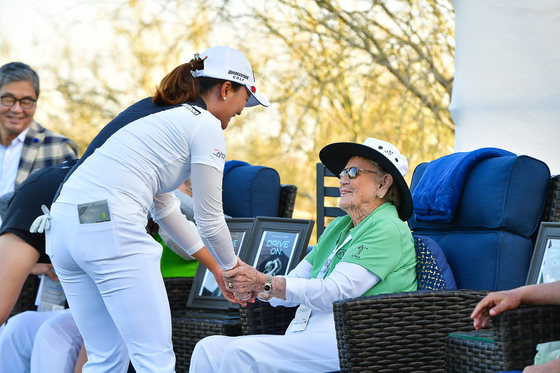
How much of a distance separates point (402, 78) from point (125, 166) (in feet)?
17.0

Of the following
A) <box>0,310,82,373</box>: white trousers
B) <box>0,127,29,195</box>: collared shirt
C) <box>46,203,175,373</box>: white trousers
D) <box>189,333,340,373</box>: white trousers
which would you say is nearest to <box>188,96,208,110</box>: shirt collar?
<box>46,203,175,373</box>: white trousers

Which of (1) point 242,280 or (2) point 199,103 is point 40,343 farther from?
(2) point 199,103

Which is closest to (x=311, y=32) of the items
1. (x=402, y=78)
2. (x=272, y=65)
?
(x=272, y=65)

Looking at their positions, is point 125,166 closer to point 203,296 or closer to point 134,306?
point 134,306

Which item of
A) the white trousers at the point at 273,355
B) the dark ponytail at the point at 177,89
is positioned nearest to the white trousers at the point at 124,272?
the white trousers at the point at 273,355

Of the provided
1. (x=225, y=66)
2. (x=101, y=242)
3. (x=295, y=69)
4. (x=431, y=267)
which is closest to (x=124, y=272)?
(x=101, y=242)

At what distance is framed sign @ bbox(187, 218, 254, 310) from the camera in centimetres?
326

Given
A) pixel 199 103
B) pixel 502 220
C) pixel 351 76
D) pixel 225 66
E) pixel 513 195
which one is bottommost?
pixel 502 220

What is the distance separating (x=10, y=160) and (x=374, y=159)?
2429mm

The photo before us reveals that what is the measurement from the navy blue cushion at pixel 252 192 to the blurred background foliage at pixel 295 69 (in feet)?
10.9

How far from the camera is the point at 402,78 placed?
652cm

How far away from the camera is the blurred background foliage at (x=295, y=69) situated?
6383 mm

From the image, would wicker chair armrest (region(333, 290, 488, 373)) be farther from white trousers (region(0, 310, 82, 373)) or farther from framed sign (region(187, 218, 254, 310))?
white trousers (region(0, 310, 82, 373))

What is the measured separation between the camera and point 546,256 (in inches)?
86.9
